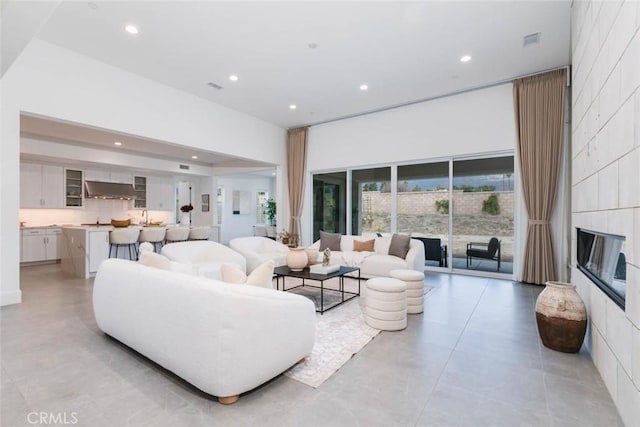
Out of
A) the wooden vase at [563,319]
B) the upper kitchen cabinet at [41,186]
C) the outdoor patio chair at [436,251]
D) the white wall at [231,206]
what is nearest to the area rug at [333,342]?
the wooden vase at [563,319]

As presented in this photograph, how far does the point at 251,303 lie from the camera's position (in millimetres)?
1870

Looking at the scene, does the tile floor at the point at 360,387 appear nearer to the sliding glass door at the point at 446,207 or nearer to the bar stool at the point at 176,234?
the sliding glass door at the point at 446,207

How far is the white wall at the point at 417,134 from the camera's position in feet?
17.9

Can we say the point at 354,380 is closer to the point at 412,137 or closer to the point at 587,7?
the point at 587,7

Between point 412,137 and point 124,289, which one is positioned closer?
point 124,289

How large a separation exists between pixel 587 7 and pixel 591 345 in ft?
9.52

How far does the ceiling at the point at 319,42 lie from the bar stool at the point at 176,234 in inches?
119

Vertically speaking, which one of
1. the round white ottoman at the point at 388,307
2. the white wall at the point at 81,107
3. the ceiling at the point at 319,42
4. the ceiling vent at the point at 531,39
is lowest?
the round white ottoman at the point at 388,307

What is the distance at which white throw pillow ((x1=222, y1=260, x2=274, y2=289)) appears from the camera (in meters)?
2.31

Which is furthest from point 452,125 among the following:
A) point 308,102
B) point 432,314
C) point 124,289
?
point 124,289

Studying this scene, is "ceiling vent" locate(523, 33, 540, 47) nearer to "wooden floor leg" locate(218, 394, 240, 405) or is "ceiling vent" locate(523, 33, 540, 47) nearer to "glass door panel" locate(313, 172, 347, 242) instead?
"glass door panel" locate(313, 172, 347, 242)

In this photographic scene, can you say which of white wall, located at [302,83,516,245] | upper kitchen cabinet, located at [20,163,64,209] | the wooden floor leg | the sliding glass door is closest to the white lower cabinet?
upper kitchen cabinet, located at [20,163,64,209]

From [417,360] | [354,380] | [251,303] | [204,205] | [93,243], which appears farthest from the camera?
[204,205]

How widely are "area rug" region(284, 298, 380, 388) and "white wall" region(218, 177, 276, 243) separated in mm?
8888
